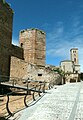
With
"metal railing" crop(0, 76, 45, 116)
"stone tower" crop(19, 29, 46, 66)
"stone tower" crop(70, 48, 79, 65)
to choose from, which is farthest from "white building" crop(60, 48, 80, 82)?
"metal railing" crop(0, 76, 45, 116)

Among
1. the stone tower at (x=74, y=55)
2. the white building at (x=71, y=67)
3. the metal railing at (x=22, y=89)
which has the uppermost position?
the stone tower at (x=74, y=55)

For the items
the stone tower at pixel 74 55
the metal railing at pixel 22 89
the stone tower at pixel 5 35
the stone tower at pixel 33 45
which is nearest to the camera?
the metal railing at pixel 22 89

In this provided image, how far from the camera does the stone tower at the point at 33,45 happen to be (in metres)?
26.5

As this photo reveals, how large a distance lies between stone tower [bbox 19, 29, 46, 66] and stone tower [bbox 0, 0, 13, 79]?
4434 mm

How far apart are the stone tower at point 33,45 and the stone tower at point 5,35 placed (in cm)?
443

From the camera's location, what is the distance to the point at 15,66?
22250mm

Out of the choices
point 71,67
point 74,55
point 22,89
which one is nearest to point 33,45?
point 22,89

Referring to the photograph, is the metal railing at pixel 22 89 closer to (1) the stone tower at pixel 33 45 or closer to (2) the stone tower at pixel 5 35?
(2) the stone tower at pixel 5 35

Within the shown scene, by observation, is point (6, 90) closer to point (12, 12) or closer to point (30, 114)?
point (12, 12)

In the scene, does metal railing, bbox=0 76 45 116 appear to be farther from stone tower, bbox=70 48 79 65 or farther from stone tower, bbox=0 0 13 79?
stone tower, bbox=70 48 79 65

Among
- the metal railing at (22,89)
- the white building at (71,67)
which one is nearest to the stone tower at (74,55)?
the white building at (71,67)

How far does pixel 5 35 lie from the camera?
21.9m

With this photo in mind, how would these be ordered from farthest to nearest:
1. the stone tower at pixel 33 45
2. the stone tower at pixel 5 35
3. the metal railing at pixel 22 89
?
the stone tower at pixel 33 45 → the stone tower at pixel 5 35 → the metal railing at pixel 22 89

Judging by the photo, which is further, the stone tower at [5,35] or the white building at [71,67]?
the white building at [71,67]
